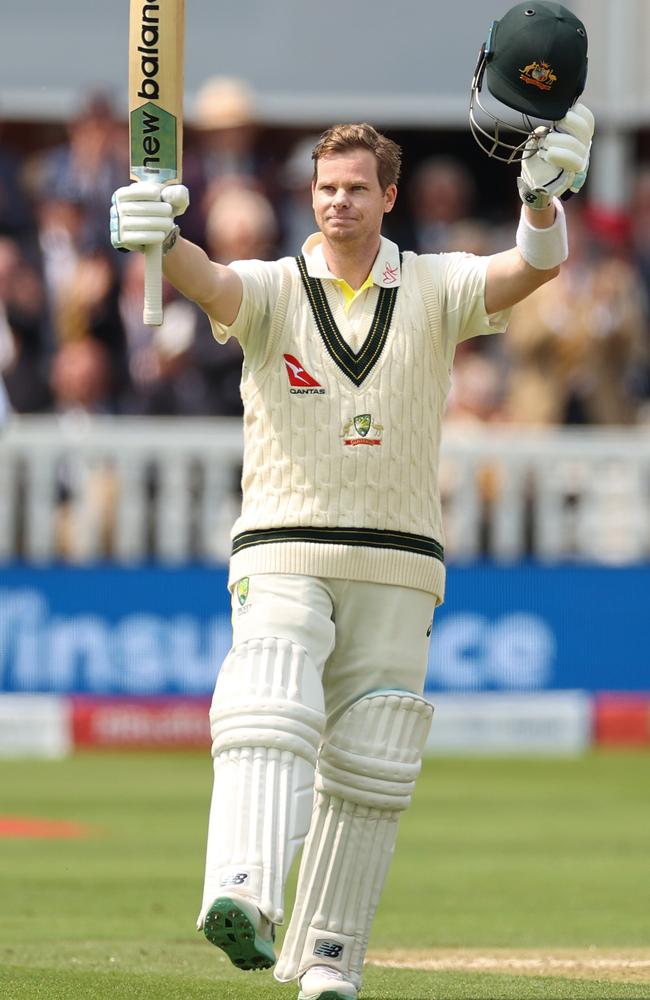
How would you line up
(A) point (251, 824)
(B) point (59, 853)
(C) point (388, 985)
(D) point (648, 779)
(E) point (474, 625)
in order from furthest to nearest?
(E) point (474, 625), (D) point (648, 779), (B) point (59, 853), (C) point (388, 985), (A) point (251, 824)

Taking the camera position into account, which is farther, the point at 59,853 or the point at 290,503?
the point at 59,853

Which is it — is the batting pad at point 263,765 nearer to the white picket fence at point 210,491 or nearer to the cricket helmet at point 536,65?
the cricket helmet at point 536,65

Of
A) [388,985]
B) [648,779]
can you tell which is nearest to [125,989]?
[388,985]

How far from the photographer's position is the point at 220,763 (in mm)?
5090

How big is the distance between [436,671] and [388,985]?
691cm

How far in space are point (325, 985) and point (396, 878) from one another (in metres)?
3.23

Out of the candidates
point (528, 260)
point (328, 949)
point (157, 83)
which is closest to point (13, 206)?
point (157, 83)

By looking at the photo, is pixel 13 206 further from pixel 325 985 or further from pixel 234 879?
pixel 234 879

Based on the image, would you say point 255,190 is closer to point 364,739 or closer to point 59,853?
point 59,853

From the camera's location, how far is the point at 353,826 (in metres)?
5.27

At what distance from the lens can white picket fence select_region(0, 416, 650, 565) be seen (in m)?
12.5

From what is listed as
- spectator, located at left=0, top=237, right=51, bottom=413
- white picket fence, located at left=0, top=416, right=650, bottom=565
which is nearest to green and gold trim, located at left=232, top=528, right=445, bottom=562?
white picket fence, located at left=0, top=416, right=650, bottom=565

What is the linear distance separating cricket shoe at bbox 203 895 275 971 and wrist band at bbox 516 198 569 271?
176 centimetres

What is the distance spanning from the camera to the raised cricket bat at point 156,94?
5074 mm
